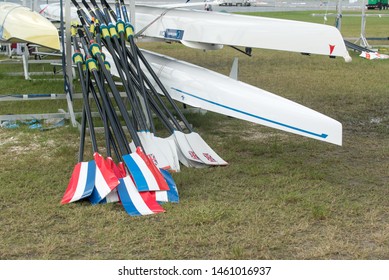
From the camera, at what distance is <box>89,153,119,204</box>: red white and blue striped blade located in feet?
13.1

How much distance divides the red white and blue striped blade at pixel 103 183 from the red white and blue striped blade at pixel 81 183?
4 centimetres

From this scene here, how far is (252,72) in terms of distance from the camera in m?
10.9

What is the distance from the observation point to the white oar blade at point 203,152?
4965 millimetres

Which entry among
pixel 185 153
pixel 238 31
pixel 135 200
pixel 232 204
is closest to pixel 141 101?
pixel 185 153

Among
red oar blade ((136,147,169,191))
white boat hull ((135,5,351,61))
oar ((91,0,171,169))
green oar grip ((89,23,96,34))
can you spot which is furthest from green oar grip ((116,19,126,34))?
red oar blade ((136,147,169,191))

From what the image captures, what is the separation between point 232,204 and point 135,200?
0.71 metres

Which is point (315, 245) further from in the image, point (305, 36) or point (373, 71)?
point (373, 71)

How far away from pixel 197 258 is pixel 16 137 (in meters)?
3.49

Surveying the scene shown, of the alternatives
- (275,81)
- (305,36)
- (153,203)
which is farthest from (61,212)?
(275,81)

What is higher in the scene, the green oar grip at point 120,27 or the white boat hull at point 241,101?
the green oar grip at point 120,27

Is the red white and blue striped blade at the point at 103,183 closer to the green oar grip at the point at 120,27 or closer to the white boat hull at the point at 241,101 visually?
the white boat hull at the point at 241,101

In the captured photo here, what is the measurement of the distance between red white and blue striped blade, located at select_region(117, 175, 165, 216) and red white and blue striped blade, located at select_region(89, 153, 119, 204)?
73 mm

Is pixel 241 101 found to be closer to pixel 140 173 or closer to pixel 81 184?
pixel 140 173

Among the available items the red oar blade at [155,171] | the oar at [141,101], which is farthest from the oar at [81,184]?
the oar at [141,101]
